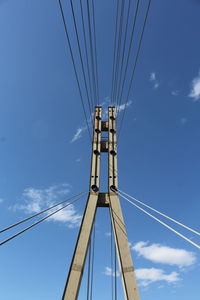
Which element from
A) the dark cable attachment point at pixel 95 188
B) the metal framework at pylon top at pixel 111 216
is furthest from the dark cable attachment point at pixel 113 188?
the dark cable attachment point at pixel 95 188

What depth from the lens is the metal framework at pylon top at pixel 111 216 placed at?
4117 mm

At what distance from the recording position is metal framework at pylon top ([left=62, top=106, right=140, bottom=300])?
4.12m

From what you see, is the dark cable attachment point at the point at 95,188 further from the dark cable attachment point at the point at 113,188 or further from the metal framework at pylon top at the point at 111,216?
the dark cable attachment point at the point at 113,188

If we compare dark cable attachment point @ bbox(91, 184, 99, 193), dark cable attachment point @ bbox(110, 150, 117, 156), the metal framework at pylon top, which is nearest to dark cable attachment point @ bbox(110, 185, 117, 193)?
the metal framework at pylon top

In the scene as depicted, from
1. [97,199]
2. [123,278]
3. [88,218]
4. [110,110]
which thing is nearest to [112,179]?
[97,199]

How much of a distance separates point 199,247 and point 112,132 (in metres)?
4.79

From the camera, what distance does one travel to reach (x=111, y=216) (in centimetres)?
534

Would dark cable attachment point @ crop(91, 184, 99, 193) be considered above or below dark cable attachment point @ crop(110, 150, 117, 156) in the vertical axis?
below

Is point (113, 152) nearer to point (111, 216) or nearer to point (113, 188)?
point (113, 188)

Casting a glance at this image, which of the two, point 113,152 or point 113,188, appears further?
point 113,152

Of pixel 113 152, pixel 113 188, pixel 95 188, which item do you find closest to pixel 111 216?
pixel 113 188

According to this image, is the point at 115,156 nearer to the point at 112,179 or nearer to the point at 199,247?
the point at 112,179

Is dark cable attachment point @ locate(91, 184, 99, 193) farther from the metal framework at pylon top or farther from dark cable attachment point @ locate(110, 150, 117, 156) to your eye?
dark cable attachment point @ locate(110, 150, 117, 156)

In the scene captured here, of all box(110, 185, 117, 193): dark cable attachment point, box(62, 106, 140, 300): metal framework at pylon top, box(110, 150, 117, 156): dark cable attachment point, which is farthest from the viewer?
box(110, 150, 117, 156): dark cable attachment point
